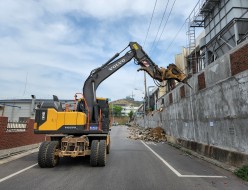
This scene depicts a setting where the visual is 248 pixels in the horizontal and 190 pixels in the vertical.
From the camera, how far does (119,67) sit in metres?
14.3

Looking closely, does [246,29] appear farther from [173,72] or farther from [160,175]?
[160,175]

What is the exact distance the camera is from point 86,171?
1019 cm

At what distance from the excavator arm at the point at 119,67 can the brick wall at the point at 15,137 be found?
17.0 feet

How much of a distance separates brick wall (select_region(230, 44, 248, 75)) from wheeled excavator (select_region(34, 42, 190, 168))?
99.9 inches

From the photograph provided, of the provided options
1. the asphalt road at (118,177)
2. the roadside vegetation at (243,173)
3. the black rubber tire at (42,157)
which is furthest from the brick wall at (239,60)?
the black rubber tire at (42,157)

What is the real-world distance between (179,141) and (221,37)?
27.7 feet

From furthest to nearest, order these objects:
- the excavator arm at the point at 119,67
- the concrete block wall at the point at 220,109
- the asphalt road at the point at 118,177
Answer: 1. the excavator arm at the point at 119,67
2. the concrete block wall at the point at 220,109
3. the asphalt road at the point at 118,177

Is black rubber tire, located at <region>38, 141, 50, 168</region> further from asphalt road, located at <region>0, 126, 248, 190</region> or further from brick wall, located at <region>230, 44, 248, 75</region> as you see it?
brick wall, located at <region>230, 44, 248, 75</region>

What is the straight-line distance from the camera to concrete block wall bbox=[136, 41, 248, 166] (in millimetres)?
11039

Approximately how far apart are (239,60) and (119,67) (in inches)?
226

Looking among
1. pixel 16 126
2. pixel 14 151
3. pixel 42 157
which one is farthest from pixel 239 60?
pixel 16 126

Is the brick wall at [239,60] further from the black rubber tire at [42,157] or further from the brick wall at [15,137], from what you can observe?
the brick wall at [15,137]

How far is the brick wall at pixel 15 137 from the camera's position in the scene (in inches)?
581

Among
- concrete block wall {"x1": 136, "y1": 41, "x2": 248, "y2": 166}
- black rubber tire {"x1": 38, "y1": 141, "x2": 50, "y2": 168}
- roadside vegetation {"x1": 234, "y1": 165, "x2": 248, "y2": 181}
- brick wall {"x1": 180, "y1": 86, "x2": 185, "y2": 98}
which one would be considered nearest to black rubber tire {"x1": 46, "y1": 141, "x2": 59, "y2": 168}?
black rubber tire {"x1": 38, "y1": 141, "x2": 50, "y2": 168}
